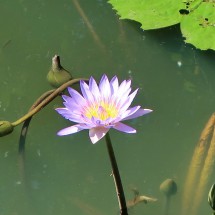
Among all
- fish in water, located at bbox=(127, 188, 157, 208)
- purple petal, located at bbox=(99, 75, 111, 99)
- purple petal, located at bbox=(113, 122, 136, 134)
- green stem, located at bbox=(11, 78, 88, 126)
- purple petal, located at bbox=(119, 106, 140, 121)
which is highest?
purple petal, located at bbox=(99, 75, 111, 99)

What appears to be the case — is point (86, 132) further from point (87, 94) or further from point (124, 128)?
point (124, 128)

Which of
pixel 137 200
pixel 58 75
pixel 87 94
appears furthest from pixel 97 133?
pixel 58 75

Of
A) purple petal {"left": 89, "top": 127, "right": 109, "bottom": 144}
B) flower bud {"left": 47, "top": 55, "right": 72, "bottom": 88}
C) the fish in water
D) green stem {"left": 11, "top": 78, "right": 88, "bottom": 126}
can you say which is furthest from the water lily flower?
flower bud {"left": 47, "top": 55, "right": 72, "bottom": 88}

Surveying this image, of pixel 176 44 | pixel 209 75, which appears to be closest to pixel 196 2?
pixel 176 44

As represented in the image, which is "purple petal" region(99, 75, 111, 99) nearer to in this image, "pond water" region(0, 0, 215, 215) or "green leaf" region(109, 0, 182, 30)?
"pond water" region(0, 0, 215, 215)

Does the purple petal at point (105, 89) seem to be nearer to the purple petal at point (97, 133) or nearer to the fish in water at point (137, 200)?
the purple petal at point (97, 133)

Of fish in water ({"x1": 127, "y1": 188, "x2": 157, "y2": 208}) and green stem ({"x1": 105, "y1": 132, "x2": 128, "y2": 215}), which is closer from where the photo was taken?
green stem ({"x1": 105, "y1": 132, "x2": 128, "y2": 215})
